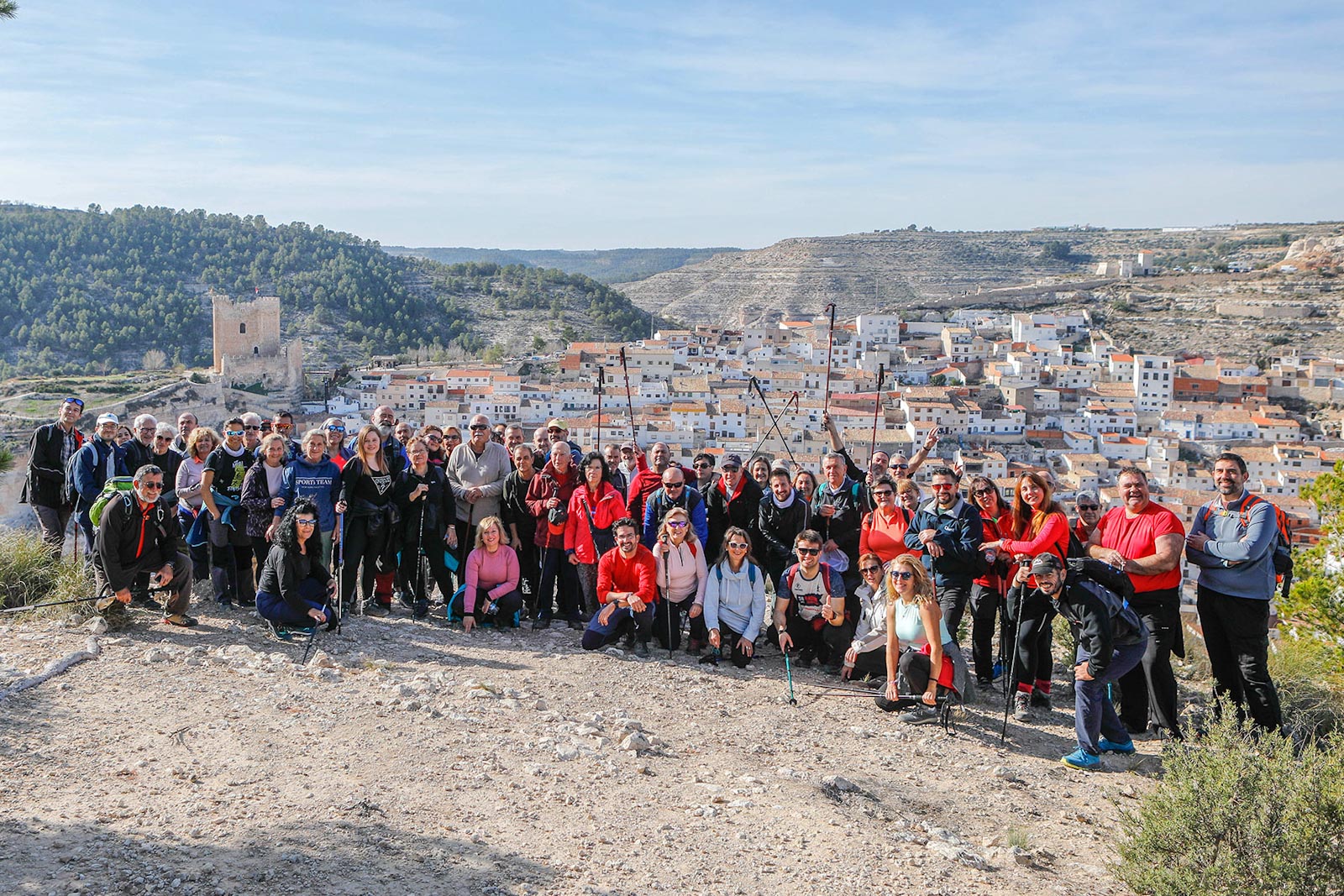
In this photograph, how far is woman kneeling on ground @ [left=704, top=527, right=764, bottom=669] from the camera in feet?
18.4

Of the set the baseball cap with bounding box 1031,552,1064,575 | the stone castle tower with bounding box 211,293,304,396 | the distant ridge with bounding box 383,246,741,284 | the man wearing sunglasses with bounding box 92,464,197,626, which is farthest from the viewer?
the distant ridge with bounding box 383,246,741,284

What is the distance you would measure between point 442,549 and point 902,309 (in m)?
78.0

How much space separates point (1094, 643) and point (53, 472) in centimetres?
620

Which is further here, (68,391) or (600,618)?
(68,391)

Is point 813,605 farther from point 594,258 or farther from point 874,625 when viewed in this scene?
point 594,258

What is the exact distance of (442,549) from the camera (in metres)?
6.36

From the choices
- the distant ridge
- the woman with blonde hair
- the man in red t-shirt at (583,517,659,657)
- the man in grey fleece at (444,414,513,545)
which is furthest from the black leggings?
the distant ridge

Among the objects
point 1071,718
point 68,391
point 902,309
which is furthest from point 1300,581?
point 902,309

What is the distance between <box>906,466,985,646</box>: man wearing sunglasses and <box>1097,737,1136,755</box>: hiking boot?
86 cm

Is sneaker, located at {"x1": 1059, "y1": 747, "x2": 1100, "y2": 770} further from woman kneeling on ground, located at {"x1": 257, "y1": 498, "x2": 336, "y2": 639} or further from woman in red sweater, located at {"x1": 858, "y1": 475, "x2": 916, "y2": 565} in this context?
woman kneeling on ground, located at {"x1": 257, "y1": 498, "x2": 336, "y2": 639}

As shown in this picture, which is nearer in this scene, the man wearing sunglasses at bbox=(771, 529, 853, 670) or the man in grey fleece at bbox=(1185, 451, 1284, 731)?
the man in grey fleece at bbox=(1185, 451, 1284, 731)

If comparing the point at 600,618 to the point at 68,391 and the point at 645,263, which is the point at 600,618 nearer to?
the point at 68,391

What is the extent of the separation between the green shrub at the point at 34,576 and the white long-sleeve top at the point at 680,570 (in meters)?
→ 3.27

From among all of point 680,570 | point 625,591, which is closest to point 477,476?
point 625,591
